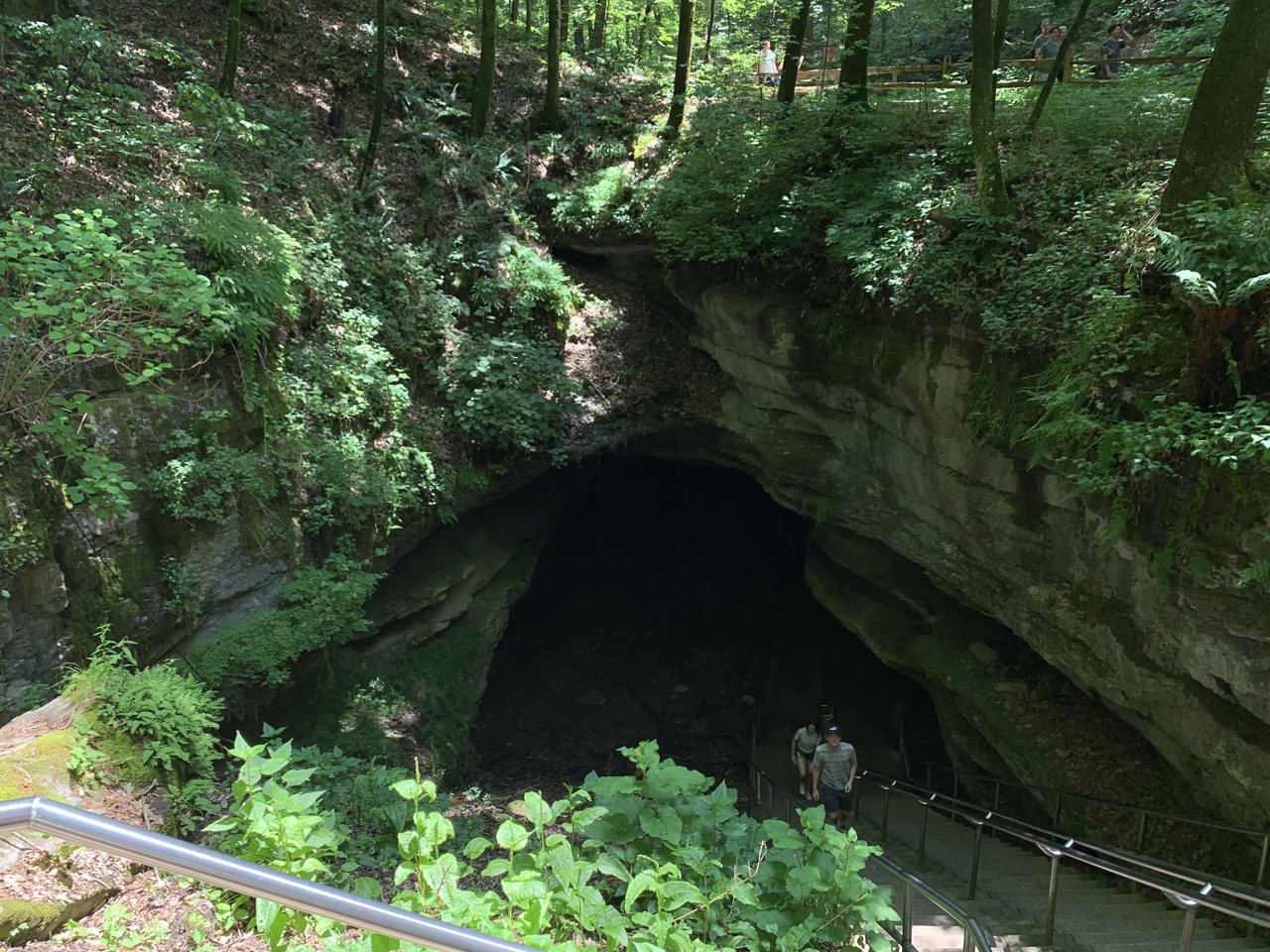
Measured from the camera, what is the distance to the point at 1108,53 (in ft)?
38.7

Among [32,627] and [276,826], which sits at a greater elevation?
[276,826]

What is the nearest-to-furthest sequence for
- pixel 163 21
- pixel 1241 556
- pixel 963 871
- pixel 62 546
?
pixel 1241 556, pixel 62 546, pixel 963 871, pixel 163 21

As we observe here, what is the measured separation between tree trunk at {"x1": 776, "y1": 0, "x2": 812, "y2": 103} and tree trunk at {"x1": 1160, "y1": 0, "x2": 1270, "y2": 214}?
604 centimetres

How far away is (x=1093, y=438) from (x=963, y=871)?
14.1 ft

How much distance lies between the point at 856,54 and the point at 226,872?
1208cm

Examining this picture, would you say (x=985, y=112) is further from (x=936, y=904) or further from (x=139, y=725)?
(x=139, y=725)

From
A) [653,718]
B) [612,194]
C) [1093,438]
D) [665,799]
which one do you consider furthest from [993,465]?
[612,194]


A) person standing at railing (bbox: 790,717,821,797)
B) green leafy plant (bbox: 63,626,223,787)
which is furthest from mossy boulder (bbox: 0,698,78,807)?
person standing at railing (bbox: 790,717,821,797)

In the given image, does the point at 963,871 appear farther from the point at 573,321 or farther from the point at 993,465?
the point at 573,321

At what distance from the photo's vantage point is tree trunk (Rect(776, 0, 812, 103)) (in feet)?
35.9

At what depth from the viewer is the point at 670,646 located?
14.2m

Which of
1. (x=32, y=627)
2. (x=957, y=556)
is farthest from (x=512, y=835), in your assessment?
(x=957, y=556)

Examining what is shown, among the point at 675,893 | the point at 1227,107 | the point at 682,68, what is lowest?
the point at 675,893

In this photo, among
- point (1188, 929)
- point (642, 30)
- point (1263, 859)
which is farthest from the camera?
point (642, 30)
